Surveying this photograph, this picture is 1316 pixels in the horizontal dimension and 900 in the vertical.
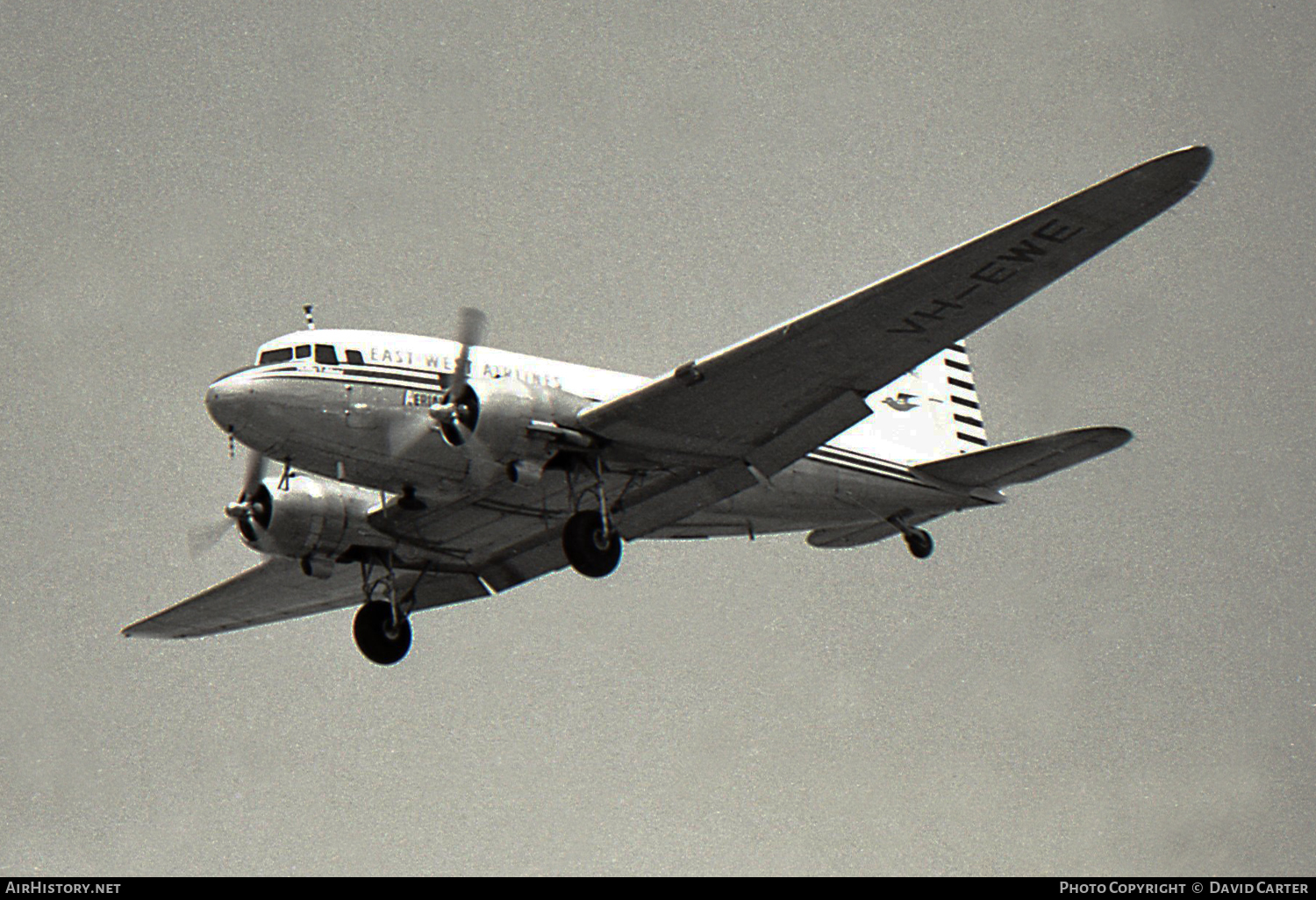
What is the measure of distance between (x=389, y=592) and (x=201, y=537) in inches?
121

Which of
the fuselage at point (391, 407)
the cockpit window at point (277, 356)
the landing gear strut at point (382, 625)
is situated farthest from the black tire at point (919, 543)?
the cockpit window at point (277, 356)

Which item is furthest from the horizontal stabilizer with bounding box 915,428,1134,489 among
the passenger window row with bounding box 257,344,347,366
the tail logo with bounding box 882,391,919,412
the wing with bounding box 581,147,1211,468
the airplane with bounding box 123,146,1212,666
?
the passenger window row with bounding box 257,344,347,366

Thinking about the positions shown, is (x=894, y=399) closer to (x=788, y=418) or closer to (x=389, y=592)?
(x=788, y=418)

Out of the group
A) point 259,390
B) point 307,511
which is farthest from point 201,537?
point 259,390

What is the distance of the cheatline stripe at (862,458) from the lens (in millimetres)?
26484

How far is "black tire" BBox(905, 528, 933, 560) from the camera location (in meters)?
26.5

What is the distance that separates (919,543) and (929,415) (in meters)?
3.89

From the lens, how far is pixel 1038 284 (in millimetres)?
21359

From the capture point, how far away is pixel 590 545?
23.0 meters

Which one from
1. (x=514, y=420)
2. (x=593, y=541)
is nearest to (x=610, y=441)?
(x=593, y=541)

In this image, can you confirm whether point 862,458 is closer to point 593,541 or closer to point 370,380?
point 593,541

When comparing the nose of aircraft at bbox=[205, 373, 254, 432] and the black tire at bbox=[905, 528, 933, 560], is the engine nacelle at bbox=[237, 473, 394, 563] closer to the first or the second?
the nose of aircraft at bbox=[205, 373, 254, 432]

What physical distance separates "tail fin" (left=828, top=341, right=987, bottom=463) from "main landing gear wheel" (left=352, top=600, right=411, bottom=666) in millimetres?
7413
